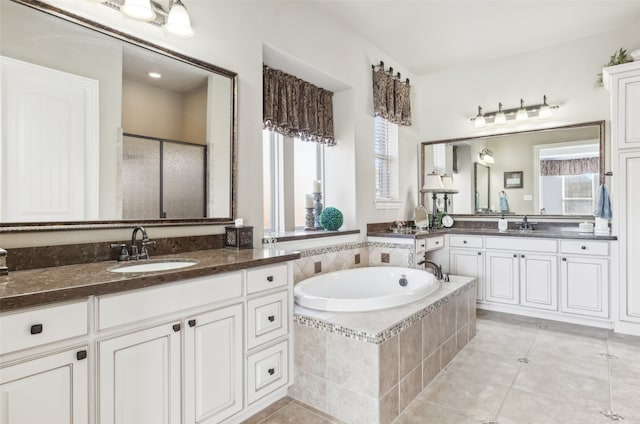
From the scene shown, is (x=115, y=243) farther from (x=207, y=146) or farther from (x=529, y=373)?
(x=529, y=373)

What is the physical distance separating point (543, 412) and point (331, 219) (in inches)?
80.3

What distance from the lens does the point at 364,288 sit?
126 inches

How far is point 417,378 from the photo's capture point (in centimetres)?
214

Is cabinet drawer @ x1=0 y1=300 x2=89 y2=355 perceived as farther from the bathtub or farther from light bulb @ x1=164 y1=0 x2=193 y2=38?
light bulb @ x1=164 y1=0 x2=193 y2=38

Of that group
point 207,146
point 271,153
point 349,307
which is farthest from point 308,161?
point 349,307

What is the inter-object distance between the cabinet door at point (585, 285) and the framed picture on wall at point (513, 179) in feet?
3.27

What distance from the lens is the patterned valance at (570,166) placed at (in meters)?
3.55

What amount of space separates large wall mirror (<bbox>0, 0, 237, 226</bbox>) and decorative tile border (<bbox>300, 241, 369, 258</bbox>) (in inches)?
34.8

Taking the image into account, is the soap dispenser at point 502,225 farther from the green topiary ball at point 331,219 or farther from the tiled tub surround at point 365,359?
the tiled tub surround at point 365,359

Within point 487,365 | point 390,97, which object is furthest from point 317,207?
point 487,365

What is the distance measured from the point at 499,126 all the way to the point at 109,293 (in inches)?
167

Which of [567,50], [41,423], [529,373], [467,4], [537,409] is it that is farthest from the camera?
[567,50]

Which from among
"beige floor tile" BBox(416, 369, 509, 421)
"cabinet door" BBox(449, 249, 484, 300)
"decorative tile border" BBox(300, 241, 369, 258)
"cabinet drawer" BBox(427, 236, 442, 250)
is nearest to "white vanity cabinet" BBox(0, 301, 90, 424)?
"beige floor tile" BBox(416, 369, 509, 421)

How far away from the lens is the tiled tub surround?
1.82 meters
